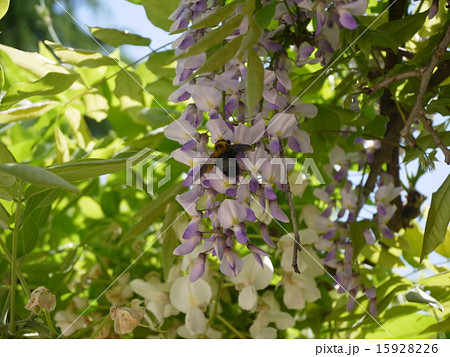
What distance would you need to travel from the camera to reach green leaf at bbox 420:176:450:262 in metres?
0.38

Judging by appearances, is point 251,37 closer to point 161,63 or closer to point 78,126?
point 161,63

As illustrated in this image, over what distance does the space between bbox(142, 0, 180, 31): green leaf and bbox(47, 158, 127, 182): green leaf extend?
0.22 metres

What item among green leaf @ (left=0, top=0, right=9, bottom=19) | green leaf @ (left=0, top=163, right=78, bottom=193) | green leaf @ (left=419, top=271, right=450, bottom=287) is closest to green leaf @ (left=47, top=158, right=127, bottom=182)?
green leaf @ (left=0, top=163, right=78, bottom=193)

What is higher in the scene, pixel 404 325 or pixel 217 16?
pixel 217 16

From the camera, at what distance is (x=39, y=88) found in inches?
17.6

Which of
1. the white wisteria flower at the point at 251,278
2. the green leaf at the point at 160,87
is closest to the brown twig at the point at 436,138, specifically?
the white wisteria flower at the point at 251,278

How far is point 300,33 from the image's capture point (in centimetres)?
39

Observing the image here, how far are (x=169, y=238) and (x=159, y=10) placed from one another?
20 cm

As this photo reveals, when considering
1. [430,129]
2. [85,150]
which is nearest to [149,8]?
[85,150]

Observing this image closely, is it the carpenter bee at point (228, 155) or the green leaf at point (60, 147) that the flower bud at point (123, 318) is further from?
the green leaf at point (60, 147)

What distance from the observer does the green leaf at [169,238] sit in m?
0.45

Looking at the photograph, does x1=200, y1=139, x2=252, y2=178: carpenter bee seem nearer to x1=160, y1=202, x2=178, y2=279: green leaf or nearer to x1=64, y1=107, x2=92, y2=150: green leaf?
x1=160, y1=202, x2=178, y2=279: green leaf

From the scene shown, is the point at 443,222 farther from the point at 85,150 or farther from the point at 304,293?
the point at 85,150

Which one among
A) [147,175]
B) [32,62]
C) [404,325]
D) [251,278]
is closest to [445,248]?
[404,325]
